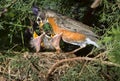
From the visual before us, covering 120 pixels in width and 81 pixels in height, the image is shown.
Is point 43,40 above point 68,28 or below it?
below

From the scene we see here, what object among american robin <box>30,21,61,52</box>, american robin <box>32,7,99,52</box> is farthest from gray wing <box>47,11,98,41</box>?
american robin <box>30,21,61,52</box>

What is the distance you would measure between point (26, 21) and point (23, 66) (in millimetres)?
917

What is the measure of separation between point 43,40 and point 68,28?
28cm

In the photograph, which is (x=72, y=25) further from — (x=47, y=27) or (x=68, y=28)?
(x=47, y=27)

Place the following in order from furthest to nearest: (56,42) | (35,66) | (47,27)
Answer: (47,27) → (56,42) → (35,66)

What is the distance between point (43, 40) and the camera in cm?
351

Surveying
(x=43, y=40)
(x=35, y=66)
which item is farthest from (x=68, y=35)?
(x=35, y=66)

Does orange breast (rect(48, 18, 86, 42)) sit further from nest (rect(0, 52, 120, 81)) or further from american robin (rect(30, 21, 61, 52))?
nest (rect(0, 52, 120, 81))

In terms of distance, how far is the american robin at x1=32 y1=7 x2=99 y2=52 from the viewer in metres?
3.38

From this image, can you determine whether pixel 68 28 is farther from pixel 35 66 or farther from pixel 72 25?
pixel 35 66

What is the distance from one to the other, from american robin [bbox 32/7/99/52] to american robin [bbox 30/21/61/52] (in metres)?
0.07

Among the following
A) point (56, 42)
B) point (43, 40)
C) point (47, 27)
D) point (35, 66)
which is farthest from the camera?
point (47, 27)

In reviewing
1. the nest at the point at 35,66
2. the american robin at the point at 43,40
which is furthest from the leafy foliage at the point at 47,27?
the american robin at the point at 43,40

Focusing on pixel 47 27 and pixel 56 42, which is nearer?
pixel 56 42
